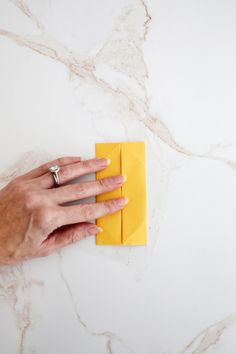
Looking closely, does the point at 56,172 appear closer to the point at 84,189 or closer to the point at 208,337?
the point at 84,189

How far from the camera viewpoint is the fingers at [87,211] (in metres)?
0.81

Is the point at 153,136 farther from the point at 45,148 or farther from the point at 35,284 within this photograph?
the point at 35,284

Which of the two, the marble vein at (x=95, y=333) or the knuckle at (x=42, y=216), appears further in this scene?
the marble vein at (x=95, y=333)

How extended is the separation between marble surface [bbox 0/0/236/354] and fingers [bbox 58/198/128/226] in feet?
0.32

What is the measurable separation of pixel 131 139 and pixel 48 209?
26 cm

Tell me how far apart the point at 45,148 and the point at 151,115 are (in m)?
0.28

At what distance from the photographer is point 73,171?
2.75 feet

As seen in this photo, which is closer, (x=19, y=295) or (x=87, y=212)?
(x=87, y=212)

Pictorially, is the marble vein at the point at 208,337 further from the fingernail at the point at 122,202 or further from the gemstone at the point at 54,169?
the gemstone at the point at 54,169

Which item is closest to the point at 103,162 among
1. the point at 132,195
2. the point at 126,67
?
the point at 132,195

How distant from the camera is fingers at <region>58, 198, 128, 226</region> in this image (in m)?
0.81

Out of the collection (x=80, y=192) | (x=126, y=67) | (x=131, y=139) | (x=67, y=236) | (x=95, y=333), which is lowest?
(x=95, y=333)

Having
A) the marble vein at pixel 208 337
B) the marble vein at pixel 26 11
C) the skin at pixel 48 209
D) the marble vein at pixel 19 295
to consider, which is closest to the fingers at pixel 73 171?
the skin at pixel 48 209

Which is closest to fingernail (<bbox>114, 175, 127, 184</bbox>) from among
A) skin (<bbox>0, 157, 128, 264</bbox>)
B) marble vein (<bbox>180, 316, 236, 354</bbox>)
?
skin (<bbox>0, 157, 128, 264</bbox>)
